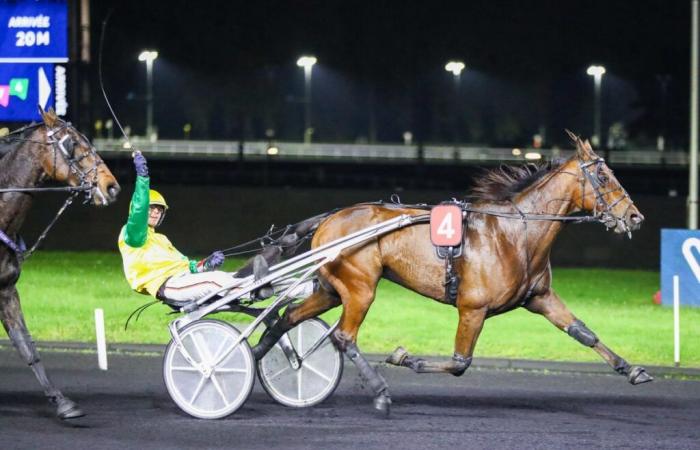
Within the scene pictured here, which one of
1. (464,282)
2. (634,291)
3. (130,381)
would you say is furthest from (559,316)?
(634,291)

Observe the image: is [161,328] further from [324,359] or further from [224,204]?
[224,204]

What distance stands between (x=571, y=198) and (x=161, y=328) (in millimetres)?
5952

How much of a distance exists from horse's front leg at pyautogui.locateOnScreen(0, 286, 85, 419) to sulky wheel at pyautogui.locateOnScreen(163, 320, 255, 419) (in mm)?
668

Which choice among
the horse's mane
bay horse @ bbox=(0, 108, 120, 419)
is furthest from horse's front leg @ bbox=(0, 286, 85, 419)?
the horse's mane

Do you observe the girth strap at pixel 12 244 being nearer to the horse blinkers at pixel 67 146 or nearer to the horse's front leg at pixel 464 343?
the horse blinkers at pixel 67 146

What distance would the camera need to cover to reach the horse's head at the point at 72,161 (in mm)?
7773

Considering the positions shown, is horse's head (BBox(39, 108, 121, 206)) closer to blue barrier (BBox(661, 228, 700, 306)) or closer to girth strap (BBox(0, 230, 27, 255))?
girth strap (BBox(0, 230, 27, 255))

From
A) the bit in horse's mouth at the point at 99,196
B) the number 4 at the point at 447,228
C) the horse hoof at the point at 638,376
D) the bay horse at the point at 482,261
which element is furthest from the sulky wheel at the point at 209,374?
the horse hoof at the point at 638,376

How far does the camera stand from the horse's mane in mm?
8492

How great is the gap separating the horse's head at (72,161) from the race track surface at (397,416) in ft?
4.98

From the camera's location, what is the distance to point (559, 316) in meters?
8.21

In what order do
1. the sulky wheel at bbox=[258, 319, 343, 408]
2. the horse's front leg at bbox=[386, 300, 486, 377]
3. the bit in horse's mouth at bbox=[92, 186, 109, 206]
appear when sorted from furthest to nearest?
the sulky wheel at bbox=[258, 319, 343, 408], the horse's front leg at bbox=[386, 300, 486, 377], the bit in horse's mouth at bbox=[92, 186, 109, 206]

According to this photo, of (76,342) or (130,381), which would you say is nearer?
(130,381)

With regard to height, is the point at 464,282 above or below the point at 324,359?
above
